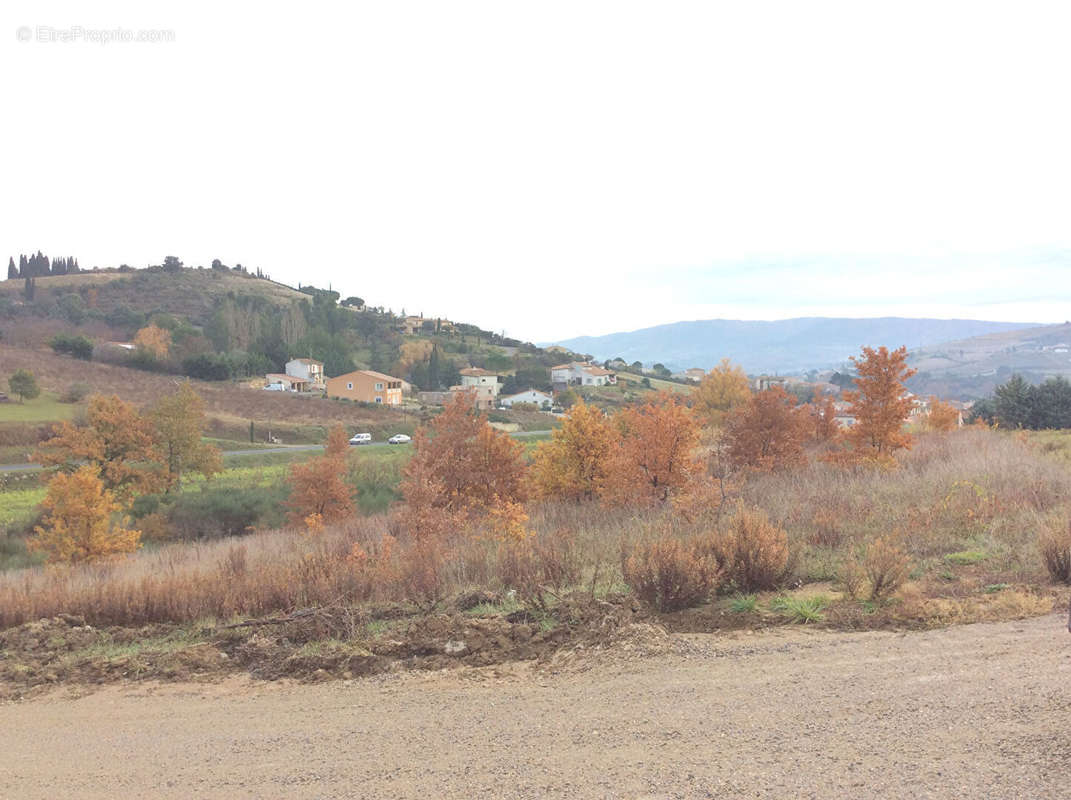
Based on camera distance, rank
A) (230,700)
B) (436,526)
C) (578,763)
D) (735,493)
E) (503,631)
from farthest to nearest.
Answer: (735,493) < (436,526) < (503,631) < (230,700) < (578,763)

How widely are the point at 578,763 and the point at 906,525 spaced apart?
6230 millimetres

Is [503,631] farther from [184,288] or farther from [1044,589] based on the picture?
[184,288]

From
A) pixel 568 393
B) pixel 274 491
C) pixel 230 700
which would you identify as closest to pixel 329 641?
pixel 230 700

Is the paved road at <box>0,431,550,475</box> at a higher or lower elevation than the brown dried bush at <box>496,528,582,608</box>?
lower

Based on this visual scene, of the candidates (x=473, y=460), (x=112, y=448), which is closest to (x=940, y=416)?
(x=473, y=460)

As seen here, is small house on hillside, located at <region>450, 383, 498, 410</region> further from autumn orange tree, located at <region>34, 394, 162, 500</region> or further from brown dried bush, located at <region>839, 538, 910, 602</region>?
brown dried bush, located at <region>839, 538, 910, 602</region>

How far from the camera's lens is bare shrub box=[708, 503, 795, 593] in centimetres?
623

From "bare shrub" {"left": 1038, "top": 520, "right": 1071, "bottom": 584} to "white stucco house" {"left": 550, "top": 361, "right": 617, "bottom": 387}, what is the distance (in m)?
88.2

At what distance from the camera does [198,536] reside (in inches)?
1025

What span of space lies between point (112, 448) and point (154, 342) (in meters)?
52.0

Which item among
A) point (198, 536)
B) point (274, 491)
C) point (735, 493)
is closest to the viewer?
point (735, 493)

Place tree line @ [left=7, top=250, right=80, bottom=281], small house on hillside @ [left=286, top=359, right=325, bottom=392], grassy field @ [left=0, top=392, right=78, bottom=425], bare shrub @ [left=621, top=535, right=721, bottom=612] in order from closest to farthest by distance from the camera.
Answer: bare shrub @ [left=621, top=535, right=721, bottom=612] < grassy field @ [left=0, top=392, right=78, bottom=425] < small house on hillside @ [left=286, top=359, right=325, bottom=392] < tree line @ [left=7, top=250, right=80, bottom=281]

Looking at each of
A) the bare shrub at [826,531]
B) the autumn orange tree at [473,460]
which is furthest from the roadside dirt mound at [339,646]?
the autumn orange tree at [473,460]

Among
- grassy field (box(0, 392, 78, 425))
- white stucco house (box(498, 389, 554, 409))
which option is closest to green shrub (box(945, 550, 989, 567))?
grassy field (box(0, 392, 78, 425))
